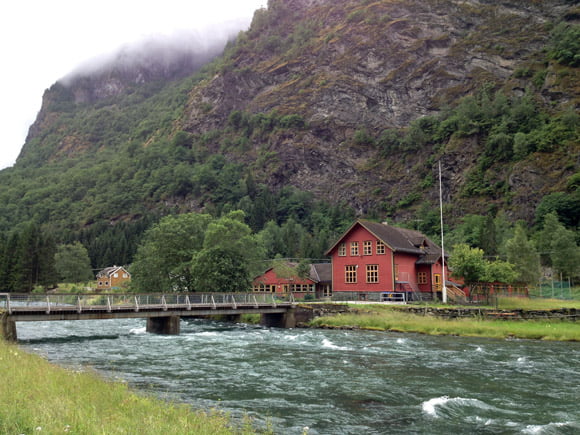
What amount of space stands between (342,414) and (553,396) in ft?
25.1

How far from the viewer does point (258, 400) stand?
15.7 metres

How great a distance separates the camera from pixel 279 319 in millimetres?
46344

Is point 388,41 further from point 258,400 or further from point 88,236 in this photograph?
point 258,400

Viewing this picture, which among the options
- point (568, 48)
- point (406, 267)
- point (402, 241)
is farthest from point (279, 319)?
point (568, 48)

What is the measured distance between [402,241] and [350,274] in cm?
738

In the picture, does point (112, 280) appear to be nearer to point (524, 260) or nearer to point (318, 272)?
point (318, 272)

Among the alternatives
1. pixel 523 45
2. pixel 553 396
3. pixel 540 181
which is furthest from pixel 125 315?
pixel 523 45

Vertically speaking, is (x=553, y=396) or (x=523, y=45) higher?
(x=523, y=45)

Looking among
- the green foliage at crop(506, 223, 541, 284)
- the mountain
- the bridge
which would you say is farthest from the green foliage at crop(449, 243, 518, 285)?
the mountain

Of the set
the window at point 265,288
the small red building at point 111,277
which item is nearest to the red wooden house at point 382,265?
Result: the window at point 265,288

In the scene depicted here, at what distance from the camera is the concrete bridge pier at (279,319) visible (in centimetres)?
4494

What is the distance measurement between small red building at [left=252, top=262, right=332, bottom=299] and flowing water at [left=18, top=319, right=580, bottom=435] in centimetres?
3491

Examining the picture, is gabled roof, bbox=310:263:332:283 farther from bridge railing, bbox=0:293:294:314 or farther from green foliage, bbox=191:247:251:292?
bridge railing, bbox=0:293:294:314

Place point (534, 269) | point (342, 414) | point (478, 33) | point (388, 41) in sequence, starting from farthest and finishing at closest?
point (388, 41) → point (478, 33) → point (534, 269) → point (342, 414)
